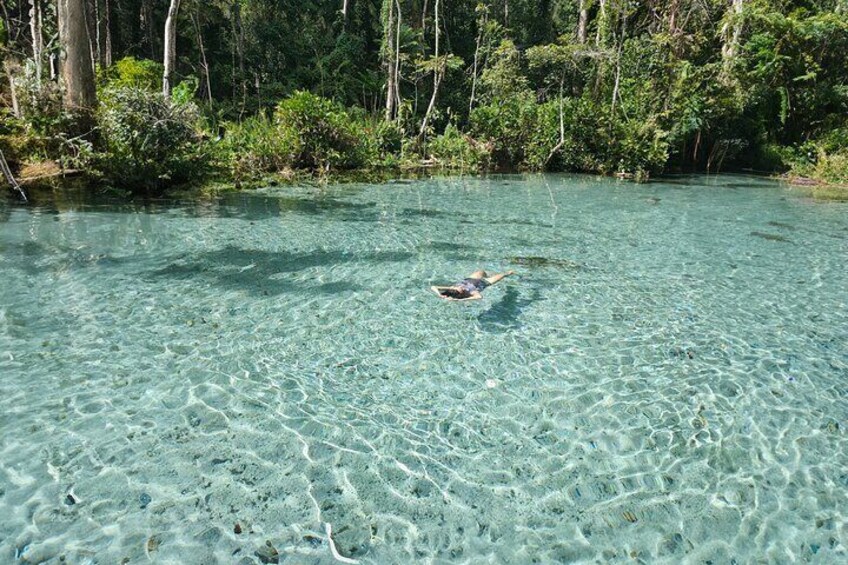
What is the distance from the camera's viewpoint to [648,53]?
72.3ft

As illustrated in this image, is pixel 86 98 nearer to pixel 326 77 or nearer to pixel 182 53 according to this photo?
pixel 326 77

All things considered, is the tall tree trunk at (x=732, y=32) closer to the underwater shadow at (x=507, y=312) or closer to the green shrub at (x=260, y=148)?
the green shrub at (x=260, y=148)

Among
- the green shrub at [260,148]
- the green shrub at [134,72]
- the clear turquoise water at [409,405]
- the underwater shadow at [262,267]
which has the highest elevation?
the green shrub at [134,72]

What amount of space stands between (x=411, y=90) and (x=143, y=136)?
2130 centimetres

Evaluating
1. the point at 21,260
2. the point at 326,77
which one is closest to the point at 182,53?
the point at 326,77

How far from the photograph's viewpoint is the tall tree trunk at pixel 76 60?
11016 mm

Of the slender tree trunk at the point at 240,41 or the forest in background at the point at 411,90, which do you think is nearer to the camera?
the forest in background at the point at 411,90

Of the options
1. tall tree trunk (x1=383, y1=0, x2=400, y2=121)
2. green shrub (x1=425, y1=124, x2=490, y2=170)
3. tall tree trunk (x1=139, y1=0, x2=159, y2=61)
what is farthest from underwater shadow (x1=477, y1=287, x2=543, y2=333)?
tall tree trunk (x1=139, y1=0, x2=159, y2=61)

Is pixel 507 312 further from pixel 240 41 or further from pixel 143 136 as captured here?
pixel 240 41

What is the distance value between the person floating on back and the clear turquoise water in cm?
13

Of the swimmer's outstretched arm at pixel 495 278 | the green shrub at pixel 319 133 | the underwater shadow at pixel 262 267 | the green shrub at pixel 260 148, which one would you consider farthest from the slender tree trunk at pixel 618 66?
the swimmer's outstretched arm at pixel 495 278

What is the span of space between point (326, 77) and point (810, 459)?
2786 centimetres

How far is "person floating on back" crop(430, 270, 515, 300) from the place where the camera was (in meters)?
6.28

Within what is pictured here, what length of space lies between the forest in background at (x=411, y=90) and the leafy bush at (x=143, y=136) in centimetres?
4
